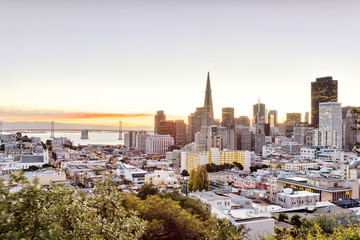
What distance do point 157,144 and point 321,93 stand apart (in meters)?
68.5

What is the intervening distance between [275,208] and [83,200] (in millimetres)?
13591

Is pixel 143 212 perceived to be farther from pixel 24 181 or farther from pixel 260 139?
pixel 260 139

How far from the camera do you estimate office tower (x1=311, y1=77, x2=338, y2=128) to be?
105681 millimetres

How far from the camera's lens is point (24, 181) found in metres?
2.90

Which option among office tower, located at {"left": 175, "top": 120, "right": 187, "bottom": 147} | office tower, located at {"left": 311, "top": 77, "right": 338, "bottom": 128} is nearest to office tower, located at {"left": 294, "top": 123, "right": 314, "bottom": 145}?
office tower, located at {"left": 311, "top": 77, "right": 338, "bottom": 128}

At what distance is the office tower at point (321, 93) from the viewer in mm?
105681

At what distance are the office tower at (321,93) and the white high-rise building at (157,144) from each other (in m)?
60.4

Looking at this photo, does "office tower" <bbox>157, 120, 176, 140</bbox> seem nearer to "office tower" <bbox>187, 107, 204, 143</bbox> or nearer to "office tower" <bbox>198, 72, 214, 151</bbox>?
"office tower" <bbox>187, 107, 204, 143</bbox>

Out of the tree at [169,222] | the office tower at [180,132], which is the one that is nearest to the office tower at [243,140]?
the office tower at [180,132]

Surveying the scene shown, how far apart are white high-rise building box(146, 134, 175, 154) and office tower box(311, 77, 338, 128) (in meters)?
60.4

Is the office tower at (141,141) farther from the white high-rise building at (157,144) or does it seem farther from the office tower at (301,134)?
the office tower at (301,134)

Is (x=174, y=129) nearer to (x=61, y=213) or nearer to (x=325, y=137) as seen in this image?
(x=325, y=137)

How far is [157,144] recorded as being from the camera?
70375 millimetres

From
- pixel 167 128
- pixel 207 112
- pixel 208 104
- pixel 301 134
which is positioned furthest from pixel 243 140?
pixel 167 128
